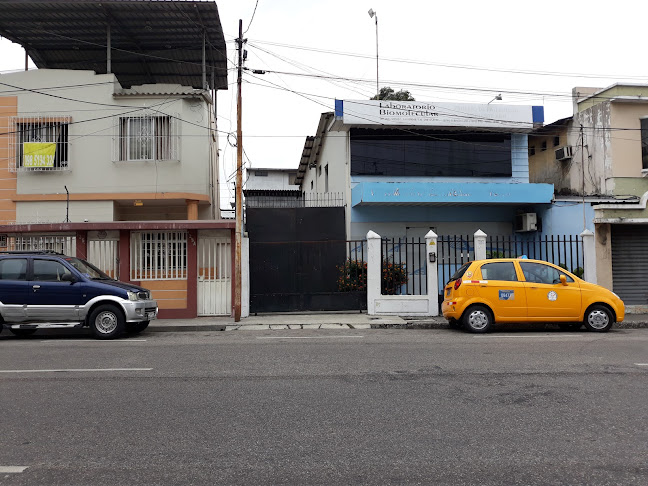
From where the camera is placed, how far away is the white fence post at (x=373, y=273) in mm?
14234

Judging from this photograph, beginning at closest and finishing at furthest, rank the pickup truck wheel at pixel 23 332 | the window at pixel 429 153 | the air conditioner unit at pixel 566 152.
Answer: the pickup truck wheel at pixel 23 332
the window at pixel 429 153
the air conditioner unit at pixel 566 152

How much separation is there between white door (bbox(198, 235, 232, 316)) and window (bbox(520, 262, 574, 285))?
773cm

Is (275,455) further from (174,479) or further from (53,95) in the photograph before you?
(53,95)

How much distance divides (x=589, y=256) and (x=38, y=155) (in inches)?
679

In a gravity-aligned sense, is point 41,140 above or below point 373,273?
above

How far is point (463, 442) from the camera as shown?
4.36 m

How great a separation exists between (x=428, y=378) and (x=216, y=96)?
17.9m

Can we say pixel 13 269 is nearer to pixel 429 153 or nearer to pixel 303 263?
pixel 303 263

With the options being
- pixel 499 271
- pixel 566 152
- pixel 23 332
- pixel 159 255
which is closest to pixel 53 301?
pixel 23 332

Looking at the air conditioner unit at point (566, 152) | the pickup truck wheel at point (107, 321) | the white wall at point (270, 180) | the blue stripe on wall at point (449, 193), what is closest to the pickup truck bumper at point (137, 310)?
the pickup truck wheel at point (107, 321)

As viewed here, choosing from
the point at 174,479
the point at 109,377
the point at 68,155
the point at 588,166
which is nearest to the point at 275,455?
the point at 174,479

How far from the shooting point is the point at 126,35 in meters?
18.2

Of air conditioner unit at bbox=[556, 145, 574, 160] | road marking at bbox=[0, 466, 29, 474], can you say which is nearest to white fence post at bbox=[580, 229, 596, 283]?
air conditioner unit at bbox=[556, 145, 574, 160]

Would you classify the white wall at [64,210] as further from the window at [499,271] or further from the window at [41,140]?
the window at [499,271]
